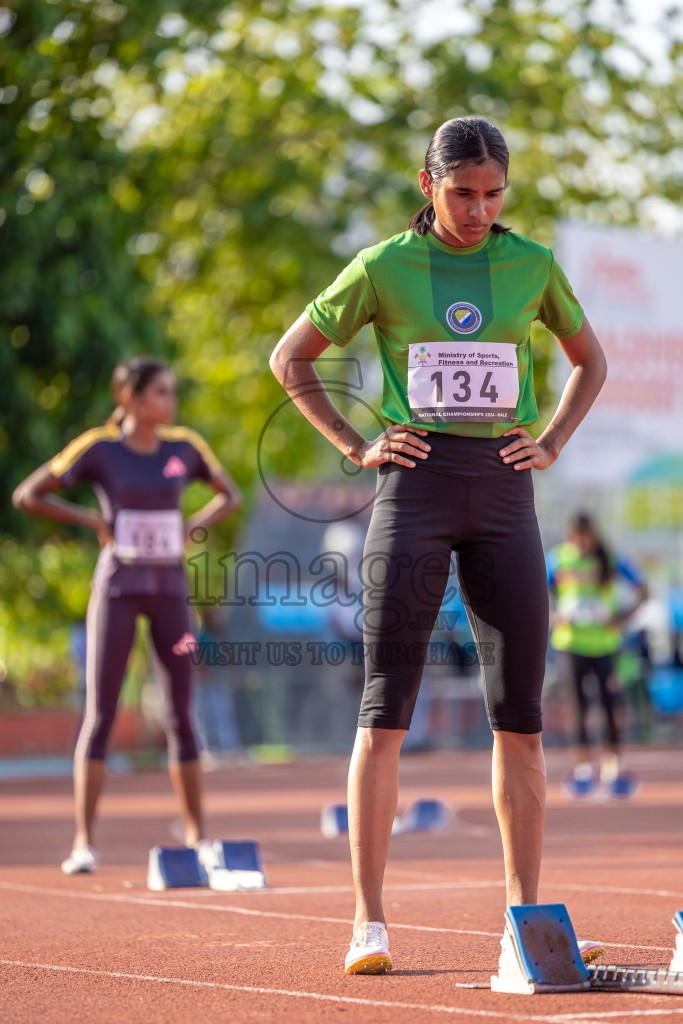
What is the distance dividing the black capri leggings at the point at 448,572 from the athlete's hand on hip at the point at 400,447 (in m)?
0.03

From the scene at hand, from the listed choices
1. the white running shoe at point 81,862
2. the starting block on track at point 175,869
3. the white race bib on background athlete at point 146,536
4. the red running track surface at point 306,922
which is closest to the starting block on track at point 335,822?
the red running track surface at point 306,922

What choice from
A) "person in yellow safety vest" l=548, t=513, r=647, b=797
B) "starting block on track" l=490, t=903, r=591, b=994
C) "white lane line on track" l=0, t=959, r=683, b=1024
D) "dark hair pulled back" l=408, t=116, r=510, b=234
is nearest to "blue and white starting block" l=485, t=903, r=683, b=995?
"starting block on track" l=490, t=903, r=591, b=994

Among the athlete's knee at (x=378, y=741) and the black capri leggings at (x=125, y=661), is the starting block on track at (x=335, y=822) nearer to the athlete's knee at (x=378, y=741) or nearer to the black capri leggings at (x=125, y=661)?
the black capri leggings at (x=125, y=661)

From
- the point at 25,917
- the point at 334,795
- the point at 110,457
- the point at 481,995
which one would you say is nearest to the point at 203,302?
the point at 334,795

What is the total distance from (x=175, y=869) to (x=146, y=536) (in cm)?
161

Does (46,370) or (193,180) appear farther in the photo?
(193,180)

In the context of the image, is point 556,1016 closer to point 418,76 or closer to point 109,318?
point 109,318

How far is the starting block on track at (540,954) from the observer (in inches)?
177

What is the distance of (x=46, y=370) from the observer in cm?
1869

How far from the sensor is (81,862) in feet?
26.2

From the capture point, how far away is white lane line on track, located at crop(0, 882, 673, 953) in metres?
5.78

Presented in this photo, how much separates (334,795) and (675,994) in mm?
9443

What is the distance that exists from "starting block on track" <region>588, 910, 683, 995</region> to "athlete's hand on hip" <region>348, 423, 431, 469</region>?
1.43 metres

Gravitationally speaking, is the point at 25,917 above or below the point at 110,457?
below
